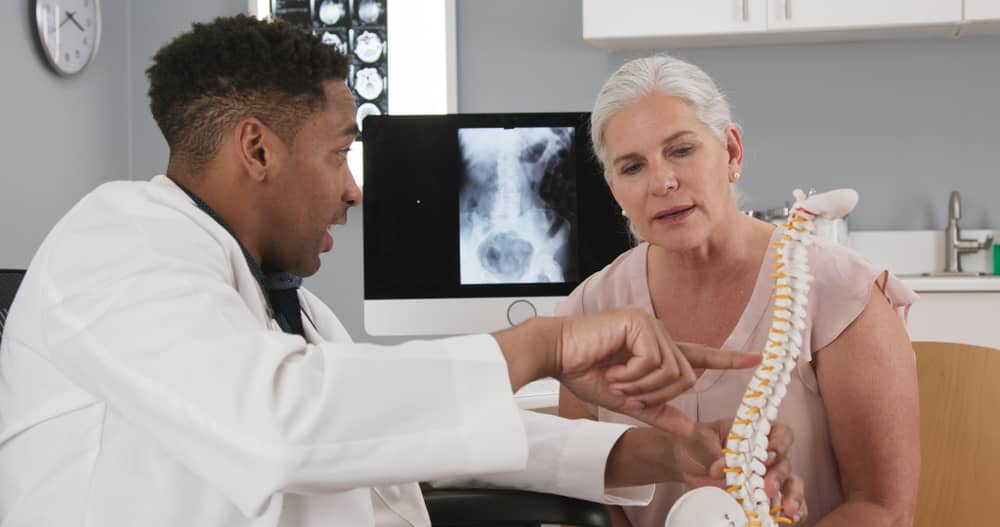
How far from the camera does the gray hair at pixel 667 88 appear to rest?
1533 millimetres

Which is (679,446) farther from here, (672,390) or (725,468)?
(672,390)

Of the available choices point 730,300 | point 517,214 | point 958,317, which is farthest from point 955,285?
point 730,300

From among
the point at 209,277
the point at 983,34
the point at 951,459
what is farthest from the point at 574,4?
the point at 209,277

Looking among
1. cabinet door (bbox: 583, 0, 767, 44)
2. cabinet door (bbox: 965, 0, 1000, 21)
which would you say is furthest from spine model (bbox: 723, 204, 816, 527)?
cabinet door (bbox: 965, 0, 1000, 21)

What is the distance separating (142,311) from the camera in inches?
31.6

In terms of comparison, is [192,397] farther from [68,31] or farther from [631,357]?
[68,31]

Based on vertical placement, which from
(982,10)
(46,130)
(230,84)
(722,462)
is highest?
(982,10)

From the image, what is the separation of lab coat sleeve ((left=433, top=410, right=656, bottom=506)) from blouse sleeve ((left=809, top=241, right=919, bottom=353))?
0.96ft

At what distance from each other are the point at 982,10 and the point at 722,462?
252cm

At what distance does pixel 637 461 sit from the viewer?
133cm

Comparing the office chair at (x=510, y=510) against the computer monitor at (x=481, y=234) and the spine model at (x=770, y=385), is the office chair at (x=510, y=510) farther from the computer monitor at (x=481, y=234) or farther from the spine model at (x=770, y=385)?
the computer monitor at (x=481, y=234)

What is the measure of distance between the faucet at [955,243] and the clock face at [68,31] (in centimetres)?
275

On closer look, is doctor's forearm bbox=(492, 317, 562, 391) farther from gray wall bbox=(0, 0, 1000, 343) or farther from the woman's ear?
gray wall bbox=(0, 0, 1000, 343)

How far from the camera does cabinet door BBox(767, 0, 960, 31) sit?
3154mm
